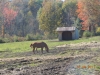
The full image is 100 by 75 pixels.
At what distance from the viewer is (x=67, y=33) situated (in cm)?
5106

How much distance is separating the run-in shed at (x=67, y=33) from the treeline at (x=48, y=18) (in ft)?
19.4

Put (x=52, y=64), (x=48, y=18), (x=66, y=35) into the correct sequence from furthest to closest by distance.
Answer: (x=48, y=18) → (x=66, y=35) → (x=52, y=64)

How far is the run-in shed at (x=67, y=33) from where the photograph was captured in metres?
48.1

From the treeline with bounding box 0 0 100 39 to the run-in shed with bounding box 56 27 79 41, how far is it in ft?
19.4

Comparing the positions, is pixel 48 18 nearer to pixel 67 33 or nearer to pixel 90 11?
pixel 90 11

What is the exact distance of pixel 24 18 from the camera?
80000mm

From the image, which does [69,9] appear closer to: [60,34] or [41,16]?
[41,16]

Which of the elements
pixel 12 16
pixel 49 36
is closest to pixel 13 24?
pixel 12 16

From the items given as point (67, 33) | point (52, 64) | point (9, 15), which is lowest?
point (52, 64)

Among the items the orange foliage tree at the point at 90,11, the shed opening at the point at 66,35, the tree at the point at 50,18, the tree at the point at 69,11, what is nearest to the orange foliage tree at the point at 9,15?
the tree at the point at 50,18

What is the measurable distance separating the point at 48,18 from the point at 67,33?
1305 cm

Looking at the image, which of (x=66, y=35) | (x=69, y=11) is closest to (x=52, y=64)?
(x=66, y=35)

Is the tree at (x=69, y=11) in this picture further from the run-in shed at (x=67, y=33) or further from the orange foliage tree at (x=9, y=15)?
the run-in shed at (x=67, y=33)

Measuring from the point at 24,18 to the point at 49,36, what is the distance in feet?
77.5
